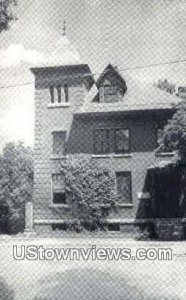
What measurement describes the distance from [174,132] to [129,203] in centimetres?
718

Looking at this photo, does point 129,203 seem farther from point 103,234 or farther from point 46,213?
point 46,213

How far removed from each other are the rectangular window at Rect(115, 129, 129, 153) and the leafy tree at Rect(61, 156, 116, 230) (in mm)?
1713

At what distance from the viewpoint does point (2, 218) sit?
31.4m

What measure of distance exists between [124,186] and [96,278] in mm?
13513

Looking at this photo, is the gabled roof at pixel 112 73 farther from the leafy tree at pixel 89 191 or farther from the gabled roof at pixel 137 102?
the leafy tree at pixel 89 191

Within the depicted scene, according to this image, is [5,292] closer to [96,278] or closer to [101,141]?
[96,278]

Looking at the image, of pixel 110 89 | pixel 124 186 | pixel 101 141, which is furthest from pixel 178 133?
pixel 110 89

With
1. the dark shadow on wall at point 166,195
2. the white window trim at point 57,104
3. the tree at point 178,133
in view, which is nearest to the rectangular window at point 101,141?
the white window trim at point 57,104

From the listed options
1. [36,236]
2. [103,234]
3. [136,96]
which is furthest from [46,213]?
[136,96]

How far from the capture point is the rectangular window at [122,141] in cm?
2750

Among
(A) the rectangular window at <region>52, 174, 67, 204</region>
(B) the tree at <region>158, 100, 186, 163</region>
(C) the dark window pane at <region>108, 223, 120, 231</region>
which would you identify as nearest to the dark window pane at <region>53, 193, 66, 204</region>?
(A) the rectangular window at <region>52, 174, 67, 204</region>

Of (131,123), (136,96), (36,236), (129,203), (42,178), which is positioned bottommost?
(36,236)

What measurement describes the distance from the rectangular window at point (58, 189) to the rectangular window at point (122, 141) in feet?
13.9

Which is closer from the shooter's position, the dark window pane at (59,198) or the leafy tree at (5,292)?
the leafy tree at (5,292)
